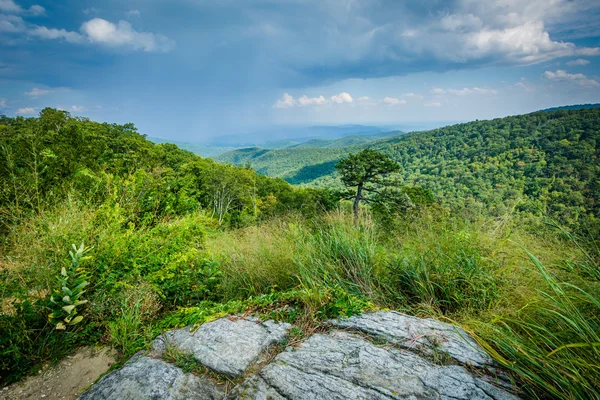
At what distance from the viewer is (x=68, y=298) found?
240 centimetres

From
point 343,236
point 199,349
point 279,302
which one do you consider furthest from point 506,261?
point 199,349

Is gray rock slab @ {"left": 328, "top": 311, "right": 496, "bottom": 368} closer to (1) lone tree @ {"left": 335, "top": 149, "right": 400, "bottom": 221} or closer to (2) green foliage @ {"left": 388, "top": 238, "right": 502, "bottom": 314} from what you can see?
(2) green foliage @ {"left": 388, "top": 238, "right": 502, "bottom": 314}

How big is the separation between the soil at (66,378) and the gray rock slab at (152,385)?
47 cm

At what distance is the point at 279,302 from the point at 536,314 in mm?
2188

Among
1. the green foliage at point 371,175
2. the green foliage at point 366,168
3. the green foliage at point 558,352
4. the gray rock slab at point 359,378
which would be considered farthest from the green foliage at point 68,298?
the green foliage at point 366,168

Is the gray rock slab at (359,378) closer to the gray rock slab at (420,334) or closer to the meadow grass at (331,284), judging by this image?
the gray rock slab at (420,334)

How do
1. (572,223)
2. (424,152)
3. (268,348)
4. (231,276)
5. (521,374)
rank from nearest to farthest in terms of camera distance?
(521,374) → (268,348) → (572,223) → (231,276) → (424,152)

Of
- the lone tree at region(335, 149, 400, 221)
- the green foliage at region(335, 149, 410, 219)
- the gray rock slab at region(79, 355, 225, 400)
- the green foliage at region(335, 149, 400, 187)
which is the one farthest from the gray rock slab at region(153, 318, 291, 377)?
the green foliage at region(335, 149, 400, 187)

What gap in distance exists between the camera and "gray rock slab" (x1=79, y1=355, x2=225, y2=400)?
5.65ft

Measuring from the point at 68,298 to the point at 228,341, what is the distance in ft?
5.40

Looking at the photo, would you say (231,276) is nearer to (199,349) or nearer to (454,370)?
(199,349)

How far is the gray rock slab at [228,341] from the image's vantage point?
6.46ft

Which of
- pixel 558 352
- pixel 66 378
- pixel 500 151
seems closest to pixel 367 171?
pixel 558 352

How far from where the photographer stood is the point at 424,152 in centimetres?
10762
